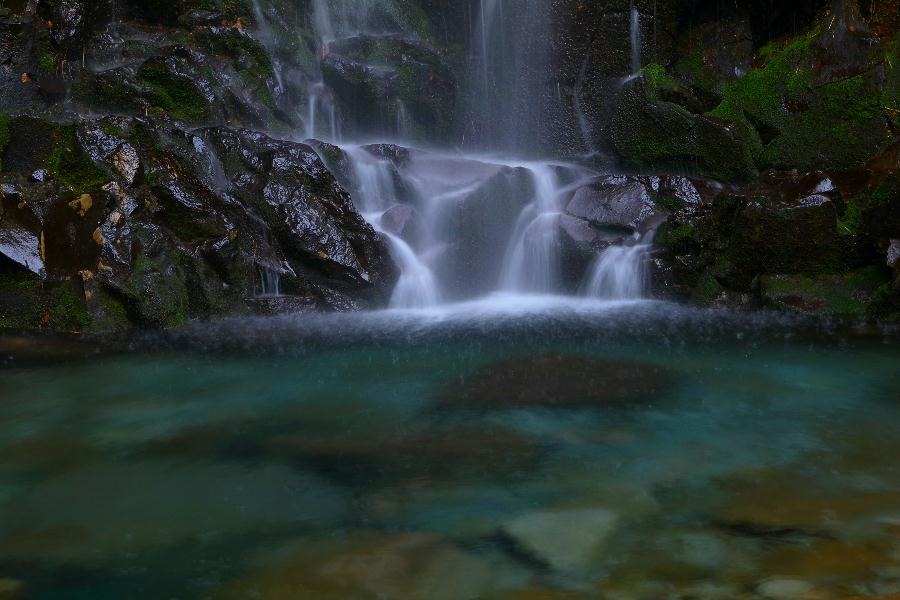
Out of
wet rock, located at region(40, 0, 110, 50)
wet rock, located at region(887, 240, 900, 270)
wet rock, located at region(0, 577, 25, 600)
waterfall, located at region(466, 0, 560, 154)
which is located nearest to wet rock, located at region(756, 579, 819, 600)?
wet rock, located at region(0, 577, 25, 600)

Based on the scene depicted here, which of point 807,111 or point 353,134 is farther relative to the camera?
point 353,134

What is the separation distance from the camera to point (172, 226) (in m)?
10.2

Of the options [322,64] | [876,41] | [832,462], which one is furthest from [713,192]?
[322,64]

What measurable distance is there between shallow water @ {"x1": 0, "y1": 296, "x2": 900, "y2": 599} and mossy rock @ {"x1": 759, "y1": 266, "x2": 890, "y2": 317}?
142 centimetres

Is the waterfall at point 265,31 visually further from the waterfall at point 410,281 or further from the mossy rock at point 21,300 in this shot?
the mossy rock at point 21,300

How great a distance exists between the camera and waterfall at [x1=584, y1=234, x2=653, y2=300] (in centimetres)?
1135

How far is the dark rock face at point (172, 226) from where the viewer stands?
376 inches

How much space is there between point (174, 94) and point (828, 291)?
11303mm

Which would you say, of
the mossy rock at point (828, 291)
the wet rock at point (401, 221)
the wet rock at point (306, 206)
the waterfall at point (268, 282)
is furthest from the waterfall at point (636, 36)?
the waterfall at point (268, 282)

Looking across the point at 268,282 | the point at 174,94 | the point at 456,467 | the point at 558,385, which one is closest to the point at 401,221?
the point at 268,282

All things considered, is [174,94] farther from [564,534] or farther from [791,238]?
[564,534]

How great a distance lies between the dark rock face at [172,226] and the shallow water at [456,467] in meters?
1.29

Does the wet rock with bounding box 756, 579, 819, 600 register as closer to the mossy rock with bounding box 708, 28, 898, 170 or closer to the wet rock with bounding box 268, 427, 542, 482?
the wet rock with bounding box 268, 427, 542, 482

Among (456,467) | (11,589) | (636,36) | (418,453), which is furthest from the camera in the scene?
(636,36)
